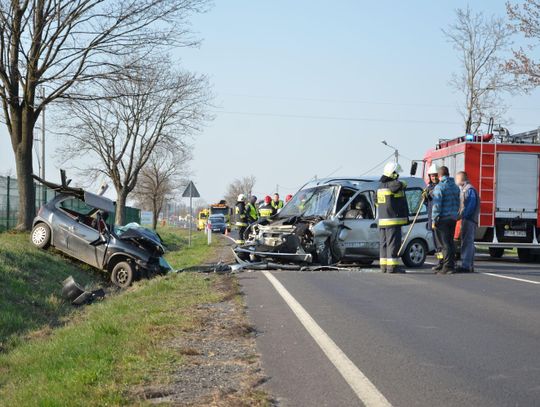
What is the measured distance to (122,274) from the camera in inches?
589

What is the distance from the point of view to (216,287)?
11.6 metres

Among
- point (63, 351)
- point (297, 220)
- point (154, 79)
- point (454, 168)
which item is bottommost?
point (63, 351)

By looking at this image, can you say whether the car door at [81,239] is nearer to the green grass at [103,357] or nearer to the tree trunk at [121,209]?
the green grass at [103,357]

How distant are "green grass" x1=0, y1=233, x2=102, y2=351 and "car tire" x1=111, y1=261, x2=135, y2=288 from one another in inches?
33.5

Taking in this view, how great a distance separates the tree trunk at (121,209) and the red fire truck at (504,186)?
76.4 ft

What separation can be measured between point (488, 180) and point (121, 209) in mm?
26735

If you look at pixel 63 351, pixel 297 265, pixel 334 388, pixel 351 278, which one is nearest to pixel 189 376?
pixel 334 388

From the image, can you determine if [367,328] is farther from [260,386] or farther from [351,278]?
[351,278]

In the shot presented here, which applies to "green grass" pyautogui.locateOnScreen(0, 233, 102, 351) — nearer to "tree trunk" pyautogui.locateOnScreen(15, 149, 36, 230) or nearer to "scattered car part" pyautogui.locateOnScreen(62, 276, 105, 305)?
"scattered car part" pyautogui.locateOnScreen(62, 276, 105, 305)

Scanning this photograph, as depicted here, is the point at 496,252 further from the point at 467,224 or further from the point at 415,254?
the point at 467,224

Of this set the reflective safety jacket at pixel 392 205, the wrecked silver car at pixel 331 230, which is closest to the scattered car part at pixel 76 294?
the wrecked silver car at pixel 331 230

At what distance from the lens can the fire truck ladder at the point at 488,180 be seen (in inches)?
760

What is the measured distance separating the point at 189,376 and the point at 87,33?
57.2 ft

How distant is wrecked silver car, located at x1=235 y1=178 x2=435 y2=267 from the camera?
578 inches
